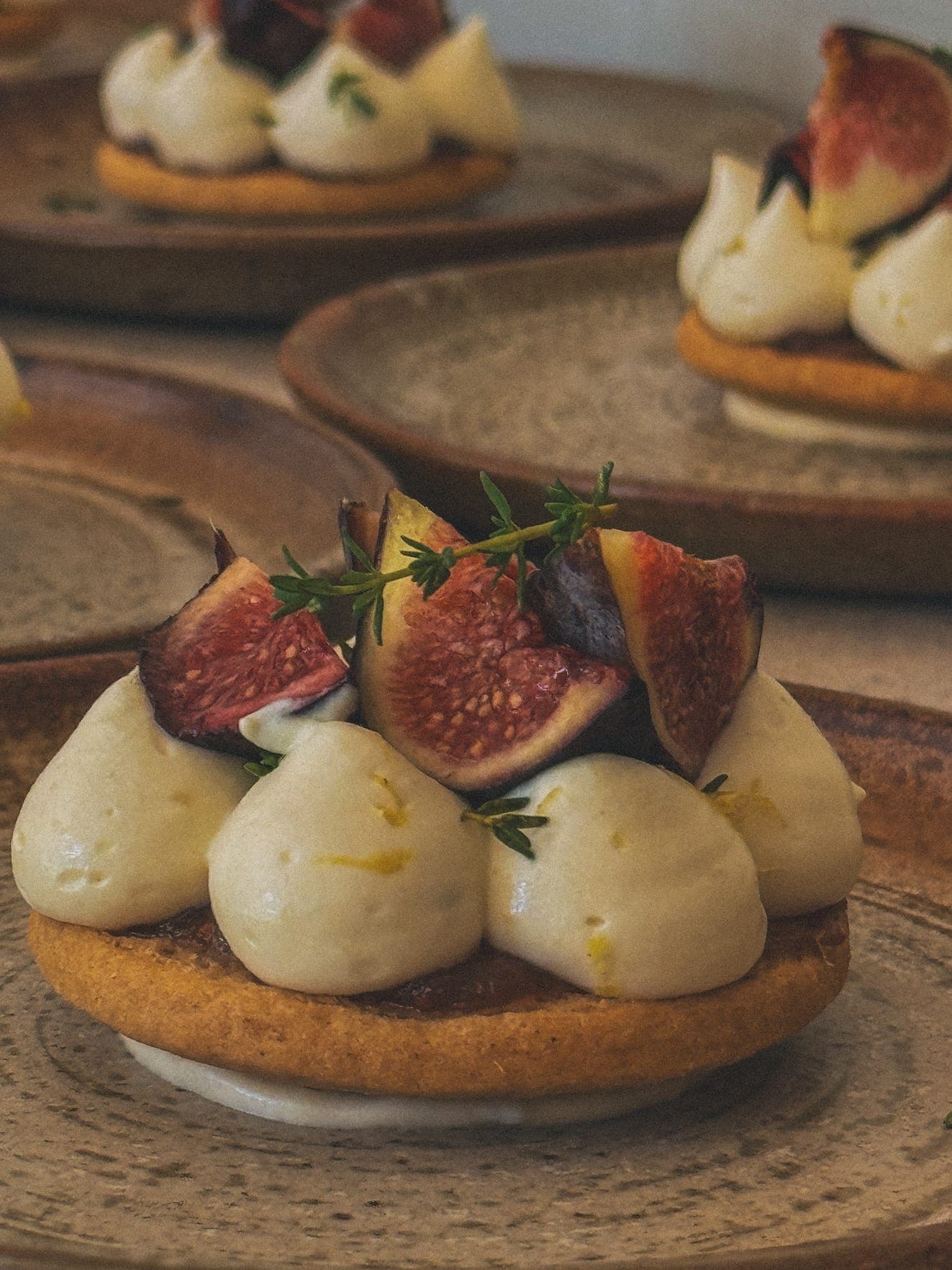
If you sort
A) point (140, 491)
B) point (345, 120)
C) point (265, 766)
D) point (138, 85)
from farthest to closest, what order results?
point (138, 85)
point (345, 120)
point (140, 491)
point (265, 766)

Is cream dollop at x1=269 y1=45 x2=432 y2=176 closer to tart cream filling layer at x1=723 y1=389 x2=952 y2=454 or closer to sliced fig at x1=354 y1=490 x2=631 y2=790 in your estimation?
tart cream filling layer at x1=723 y1=389 x2=952 y2=454

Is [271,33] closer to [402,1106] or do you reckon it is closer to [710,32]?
[710,32]

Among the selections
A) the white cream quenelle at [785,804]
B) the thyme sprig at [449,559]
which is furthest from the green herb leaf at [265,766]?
the white cream quenelle at [785,804]

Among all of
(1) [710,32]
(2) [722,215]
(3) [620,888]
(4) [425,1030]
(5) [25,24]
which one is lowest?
(5) [25,24]

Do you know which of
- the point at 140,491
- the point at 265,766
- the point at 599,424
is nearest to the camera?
the point at 265,766

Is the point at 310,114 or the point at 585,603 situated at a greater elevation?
the point at 585,603

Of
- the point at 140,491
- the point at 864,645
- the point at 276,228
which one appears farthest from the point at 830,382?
the point at 276,228

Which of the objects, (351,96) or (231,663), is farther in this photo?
(351,96)
